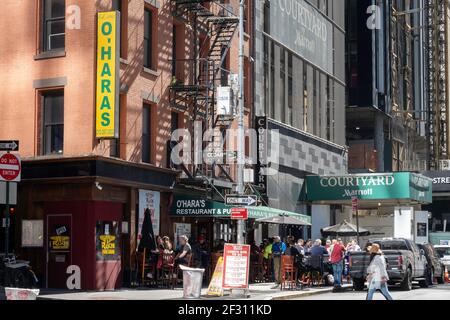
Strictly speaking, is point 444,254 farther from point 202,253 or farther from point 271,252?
point 202,253

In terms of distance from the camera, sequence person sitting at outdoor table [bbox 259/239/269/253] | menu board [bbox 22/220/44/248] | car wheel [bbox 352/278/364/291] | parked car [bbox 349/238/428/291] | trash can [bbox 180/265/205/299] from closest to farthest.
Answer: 1. trash can [bbox 180/265/205/299]
2. menu board [bbox 22/220/44/248]
3. parked car [bbox 349/238/428/291]
4. car wheel [bbox 352/278/364/291]
5. person sitting at outdoor table [bbox 259/239/269/253]

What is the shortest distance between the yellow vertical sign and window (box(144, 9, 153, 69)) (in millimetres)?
3790

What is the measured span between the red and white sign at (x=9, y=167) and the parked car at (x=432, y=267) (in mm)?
19315

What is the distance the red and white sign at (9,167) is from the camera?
2064 cm

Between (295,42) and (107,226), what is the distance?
2063cm

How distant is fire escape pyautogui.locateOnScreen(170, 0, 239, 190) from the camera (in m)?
33.3

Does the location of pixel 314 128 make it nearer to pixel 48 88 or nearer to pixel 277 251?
pixel 277 251

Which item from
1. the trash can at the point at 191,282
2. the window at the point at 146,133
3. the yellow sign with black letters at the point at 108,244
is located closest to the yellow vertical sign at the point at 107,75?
the yellow sign with black letters at the point at 108,244

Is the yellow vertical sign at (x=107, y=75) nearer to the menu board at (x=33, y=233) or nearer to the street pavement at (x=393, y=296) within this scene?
the menu board at (x=33, y=233)

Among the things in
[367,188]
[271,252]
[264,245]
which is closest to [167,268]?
[271,252]

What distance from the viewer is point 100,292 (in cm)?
2723

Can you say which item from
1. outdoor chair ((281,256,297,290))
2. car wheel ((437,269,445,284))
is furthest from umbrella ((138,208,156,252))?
car wheel ((437,269,445,284))

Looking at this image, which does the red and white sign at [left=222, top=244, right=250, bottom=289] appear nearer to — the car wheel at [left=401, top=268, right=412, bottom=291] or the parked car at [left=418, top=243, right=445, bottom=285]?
the car wheel at [left=401, top=268, right=412, bottom=291]

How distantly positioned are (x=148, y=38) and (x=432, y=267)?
14760mm
